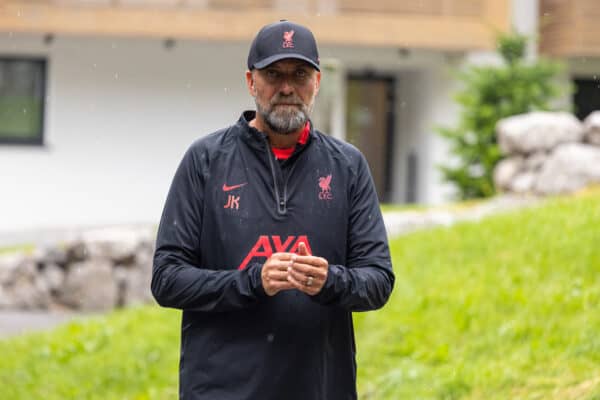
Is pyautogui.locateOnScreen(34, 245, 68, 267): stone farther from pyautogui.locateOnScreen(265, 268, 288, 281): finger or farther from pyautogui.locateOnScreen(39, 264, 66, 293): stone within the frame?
pyautogui.locateOnScreen(265, 268, 288, 281): finger

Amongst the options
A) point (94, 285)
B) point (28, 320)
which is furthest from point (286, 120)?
point (94, 285)

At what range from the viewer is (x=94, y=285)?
1384 cm

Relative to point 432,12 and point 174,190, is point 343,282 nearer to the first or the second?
point 174,190

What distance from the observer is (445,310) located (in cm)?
809

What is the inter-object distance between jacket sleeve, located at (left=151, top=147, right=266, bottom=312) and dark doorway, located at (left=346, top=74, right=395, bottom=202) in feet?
71.2

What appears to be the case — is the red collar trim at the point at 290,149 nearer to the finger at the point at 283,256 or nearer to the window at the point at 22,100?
the finger at the point at 283,256

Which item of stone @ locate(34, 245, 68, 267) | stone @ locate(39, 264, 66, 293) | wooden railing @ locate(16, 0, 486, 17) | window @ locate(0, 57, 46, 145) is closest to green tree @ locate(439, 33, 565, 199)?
wooden railing @ locate(16, 0, 486, 17)

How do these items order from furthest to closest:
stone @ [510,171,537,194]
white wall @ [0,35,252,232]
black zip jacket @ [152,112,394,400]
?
white wall @ [0,35,252,232], stone @ [510,171,537,194], black zip jacket @ [152,112,394,400]

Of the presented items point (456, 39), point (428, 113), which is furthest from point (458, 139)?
point (428, 113)

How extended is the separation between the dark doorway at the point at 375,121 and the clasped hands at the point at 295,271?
22.0m

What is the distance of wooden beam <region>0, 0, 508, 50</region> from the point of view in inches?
823

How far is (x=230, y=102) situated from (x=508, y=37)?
654 centimetres

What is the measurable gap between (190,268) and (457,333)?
177 inches

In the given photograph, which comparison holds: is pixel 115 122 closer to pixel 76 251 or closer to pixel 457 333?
pixel 76 251
